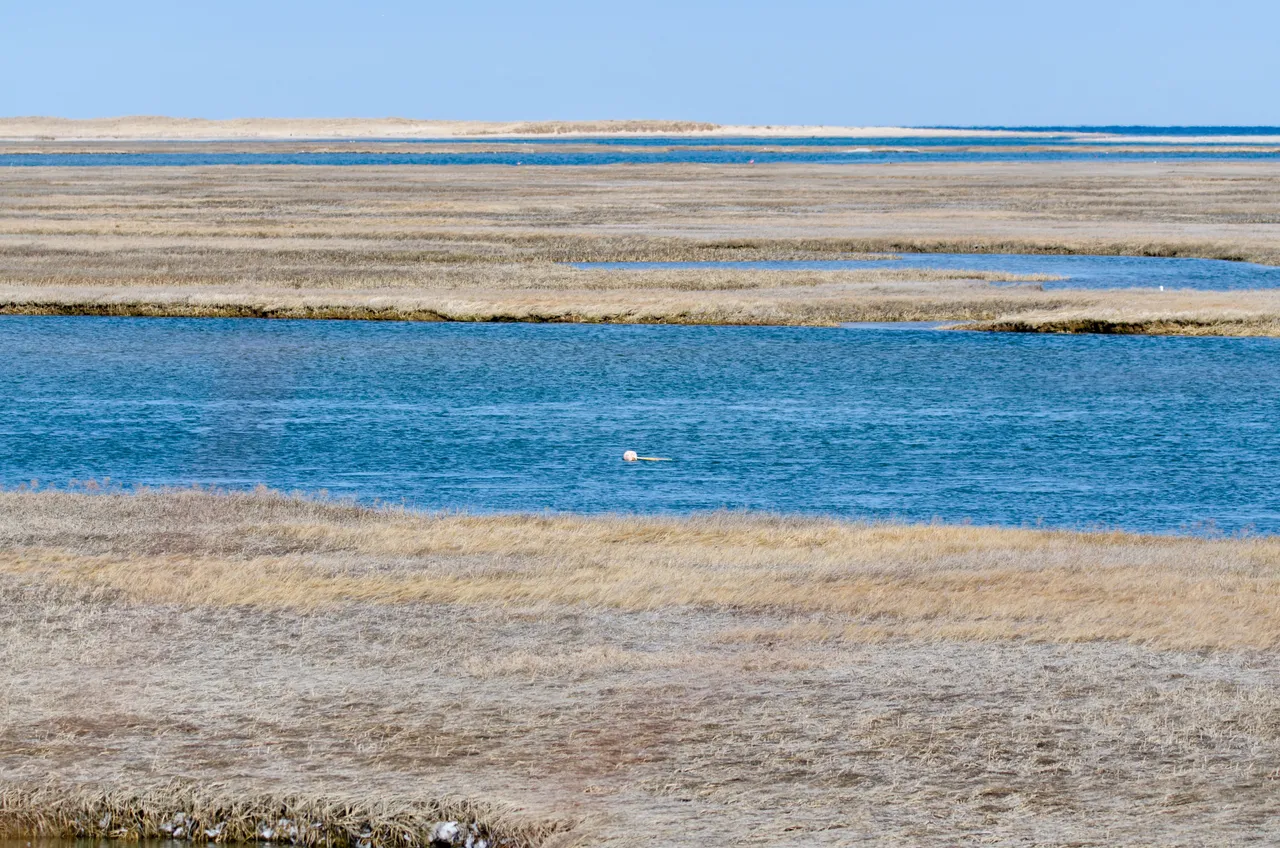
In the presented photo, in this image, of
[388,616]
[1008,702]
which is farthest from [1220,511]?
[388,616]

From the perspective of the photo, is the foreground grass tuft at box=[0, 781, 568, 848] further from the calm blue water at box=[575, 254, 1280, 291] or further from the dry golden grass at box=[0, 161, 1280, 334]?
the calm blue water at box=[575, 254, 1280, 291]

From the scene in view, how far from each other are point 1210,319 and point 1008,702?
34.6 m

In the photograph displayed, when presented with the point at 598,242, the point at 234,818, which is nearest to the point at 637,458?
the point at 234,818

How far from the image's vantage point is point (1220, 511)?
82.5 ft

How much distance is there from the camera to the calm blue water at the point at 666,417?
87.5 feet

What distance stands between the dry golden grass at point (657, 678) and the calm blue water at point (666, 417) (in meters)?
4.99

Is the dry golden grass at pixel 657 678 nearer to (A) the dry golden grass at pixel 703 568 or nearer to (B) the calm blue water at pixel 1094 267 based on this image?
(A) the dry golden grass at pixel 703 568

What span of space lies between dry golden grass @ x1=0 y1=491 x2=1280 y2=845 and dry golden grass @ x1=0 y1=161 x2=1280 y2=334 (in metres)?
28.0

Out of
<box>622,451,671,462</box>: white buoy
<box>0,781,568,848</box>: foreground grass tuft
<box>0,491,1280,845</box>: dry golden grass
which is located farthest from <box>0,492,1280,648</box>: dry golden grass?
<box>622,451,671,462</box>: white buoy

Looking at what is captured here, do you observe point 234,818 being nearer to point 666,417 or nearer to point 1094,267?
point 666,417

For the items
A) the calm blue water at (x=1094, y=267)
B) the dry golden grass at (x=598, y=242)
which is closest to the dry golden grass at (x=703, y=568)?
the dry golden grass at (x=598, y=242)

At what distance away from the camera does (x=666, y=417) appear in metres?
33.8

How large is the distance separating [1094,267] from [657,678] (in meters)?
49.4

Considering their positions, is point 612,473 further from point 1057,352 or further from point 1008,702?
point 1057,352
